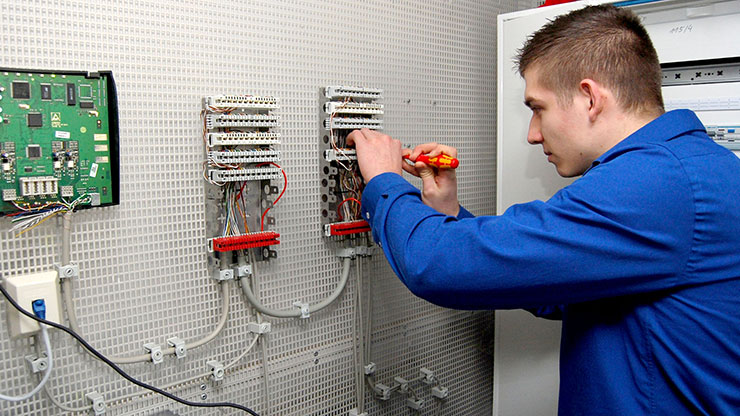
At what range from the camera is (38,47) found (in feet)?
3.64

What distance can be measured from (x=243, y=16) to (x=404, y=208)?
2.15 ft

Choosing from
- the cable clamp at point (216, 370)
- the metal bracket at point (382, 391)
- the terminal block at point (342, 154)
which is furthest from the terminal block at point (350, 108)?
the metal bracket at point (382, 391)

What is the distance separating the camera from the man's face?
1.19 m

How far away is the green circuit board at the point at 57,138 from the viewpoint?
1053 millimetres

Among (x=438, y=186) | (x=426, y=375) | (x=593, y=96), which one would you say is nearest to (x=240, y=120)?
(x=438, y=186)

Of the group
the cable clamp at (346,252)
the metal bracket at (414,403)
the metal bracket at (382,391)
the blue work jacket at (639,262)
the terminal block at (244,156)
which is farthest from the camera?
the metal bracket at (414,403)

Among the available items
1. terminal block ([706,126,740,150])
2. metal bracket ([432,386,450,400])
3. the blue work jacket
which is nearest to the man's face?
the blue work jacket

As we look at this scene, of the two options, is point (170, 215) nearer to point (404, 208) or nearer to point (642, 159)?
point (404, 208)

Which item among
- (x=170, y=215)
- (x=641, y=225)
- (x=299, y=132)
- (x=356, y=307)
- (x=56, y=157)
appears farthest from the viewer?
(x=356, y=307)

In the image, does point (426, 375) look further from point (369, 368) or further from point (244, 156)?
point (244, 156)

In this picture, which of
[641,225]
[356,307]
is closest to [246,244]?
[356,307]

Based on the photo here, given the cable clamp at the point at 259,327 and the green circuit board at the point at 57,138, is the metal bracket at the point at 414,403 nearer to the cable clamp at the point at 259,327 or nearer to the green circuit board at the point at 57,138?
the cable clamp at the point at 259,327

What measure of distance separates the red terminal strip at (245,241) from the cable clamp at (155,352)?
251 mm

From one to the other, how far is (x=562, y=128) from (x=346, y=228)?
64 cm
